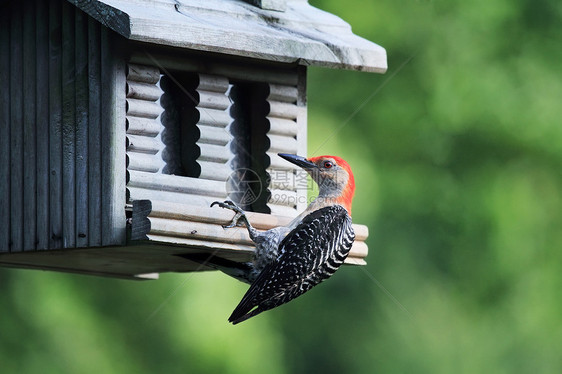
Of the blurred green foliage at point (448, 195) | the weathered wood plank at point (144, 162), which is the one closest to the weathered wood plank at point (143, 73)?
the weathered wood plank at point (144, 162)

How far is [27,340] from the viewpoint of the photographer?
9.77m

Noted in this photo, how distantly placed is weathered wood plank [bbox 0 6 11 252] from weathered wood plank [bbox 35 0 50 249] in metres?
0.21

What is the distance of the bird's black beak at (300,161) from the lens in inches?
250

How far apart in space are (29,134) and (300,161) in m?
1.36

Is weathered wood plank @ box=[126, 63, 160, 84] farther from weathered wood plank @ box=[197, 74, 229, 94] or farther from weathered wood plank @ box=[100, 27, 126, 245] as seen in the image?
weathered wood plank @ box=[197, 74, 229, 94]

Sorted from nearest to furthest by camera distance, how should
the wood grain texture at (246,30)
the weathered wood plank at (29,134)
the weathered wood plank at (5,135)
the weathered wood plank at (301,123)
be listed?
the wood grain texture at (246,30)
the weathered wood plank at (29,134)
the weathered wood plank at (5,135)
the weathered wood plank at (301,123)

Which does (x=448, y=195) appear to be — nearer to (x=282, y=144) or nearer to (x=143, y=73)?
(x=282, y=144)

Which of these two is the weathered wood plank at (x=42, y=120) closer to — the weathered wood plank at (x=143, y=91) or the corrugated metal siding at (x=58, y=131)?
the corrugated metal siding at (x=58, y=131)

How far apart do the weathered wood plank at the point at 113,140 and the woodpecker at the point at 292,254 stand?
48 centimetres

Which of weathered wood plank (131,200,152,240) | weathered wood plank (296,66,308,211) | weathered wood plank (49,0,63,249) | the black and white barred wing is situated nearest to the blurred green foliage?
weathered wood plank (296,66,308,211)

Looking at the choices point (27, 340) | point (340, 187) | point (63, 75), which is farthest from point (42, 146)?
point (27, 340)

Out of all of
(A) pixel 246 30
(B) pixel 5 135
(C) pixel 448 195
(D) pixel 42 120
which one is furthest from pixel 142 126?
(C) pixel 448 195

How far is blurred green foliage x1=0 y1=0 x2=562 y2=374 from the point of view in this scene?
36.7ft

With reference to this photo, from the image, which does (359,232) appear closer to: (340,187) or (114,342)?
(340,187)
